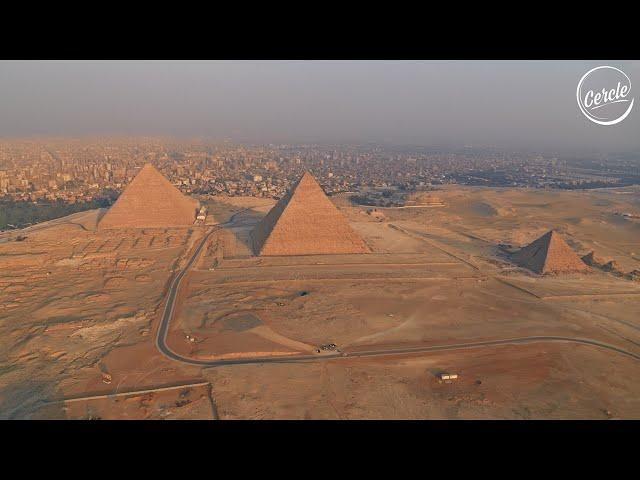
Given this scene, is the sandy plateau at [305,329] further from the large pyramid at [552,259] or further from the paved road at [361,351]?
the large pyramid at [552,259]

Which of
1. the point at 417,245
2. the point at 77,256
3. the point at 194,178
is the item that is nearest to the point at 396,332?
the point at 417,245

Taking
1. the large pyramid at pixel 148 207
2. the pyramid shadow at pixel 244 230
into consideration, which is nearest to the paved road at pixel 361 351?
the pyramid shadow at pixel 244 230

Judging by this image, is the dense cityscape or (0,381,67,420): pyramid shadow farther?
the dense cityscape

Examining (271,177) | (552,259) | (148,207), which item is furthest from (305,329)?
(271,177)

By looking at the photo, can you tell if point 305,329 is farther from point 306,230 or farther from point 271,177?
point 271,177

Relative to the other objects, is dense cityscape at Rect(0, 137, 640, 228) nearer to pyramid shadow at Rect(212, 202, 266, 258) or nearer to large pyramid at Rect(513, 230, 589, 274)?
pyramid shadow at Rect(212, 202, 266, 258)

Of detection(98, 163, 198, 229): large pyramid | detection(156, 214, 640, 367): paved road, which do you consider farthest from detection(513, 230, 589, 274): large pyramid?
detection(98, 163, 198, 229): large pyramid

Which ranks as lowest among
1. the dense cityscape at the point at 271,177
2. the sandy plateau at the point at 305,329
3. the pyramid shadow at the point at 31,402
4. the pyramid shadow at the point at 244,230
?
the dense cityscape at the point at 271,177
